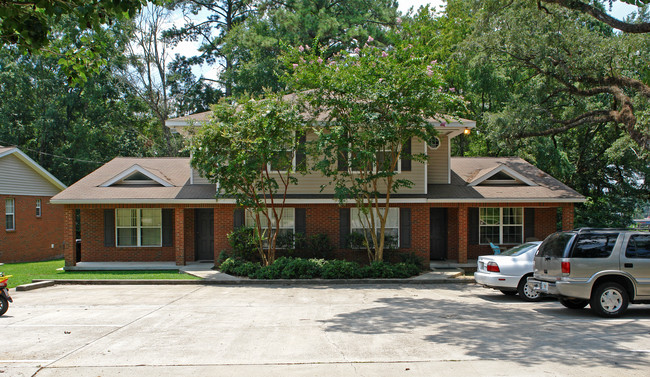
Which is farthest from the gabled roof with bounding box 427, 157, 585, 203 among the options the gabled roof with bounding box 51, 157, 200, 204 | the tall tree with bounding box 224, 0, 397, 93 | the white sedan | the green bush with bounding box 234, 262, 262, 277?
the tall tree with bounding box 224, 0, 397, 93

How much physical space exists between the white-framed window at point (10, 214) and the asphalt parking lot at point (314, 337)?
42.7 ft

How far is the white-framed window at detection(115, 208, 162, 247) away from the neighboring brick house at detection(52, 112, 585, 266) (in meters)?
0.04

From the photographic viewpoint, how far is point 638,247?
10594mm

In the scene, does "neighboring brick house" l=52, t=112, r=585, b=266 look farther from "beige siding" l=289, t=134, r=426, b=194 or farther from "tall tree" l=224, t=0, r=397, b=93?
"tall tree" l=224, t=0, r=397, b=93

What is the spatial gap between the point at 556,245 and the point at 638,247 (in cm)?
157

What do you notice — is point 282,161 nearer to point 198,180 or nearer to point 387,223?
point 387,223

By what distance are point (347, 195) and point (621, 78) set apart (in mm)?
13039

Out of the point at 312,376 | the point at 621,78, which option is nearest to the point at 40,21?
the point at 312,376

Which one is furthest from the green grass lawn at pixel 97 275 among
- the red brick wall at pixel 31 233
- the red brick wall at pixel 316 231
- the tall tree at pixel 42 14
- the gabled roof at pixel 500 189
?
the tall tree at pixel 42 14

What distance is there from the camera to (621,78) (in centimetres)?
2106

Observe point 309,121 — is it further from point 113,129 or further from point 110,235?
point 113,129

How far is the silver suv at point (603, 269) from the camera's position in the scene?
1035cm

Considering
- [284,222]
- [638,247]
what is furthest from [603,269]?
[284,222]

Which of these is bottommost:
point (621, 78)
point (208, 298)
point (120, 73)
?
point (208, 298)
